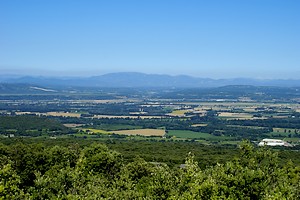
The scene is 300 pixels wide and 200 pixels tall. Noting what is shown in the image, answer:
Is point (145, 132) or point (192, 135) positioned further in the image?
point (145, 132)

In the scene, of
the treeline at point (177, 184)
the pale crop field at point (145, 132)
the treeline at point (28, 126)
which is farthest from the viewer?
the pale crop field at point (145, 132)

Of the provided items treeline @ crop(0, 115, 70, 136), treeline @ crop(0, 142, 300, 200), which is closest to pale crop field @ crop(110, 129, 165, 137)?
treeline @ crop(0, 115, 70, 136)

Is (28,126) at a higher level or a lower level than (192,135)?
higher

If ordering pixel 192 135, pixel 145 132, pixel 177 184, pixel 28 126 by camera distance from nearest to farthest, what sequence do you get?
pixel 177 184, pixel 192 135, pixel 28 126, pixel 145 132

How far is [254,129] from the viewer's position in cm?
12812

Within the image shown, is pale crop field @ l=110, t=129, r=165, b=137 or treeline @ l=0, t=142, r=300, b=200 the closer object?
treeline @ l=0, t=142, r=300, b=200

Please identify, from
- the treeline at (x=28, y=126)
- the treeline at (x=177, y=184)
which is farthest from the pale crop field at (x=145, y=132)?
the treeline at (x=177, y=184)

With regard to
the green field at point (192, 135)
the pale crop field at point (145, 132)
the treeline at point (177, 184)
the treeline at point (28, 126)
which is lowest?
the green field at point (192, 135)

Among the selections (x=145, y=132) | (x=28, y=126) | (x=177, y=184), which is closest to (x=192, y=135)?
(x=145, y=132)

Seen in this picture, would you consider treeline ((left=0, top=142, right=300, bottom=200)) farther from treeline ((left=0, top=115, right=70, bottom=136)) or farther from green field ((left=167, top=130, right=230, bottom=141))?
green field ((left=167, top=130, right=230, bottom=141))

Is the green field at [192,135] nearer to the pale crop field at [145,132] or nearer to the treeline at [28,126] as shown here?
the pale crop field at [145,132]

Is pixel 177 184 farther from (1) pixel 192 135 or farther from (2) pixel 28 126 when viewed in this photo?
(2) pixel 28 126

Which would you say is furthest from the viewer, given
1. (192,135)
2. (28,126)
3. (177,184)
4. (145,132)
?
(145,132)

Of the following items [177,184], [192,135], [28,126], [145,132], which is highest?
[177,184]
